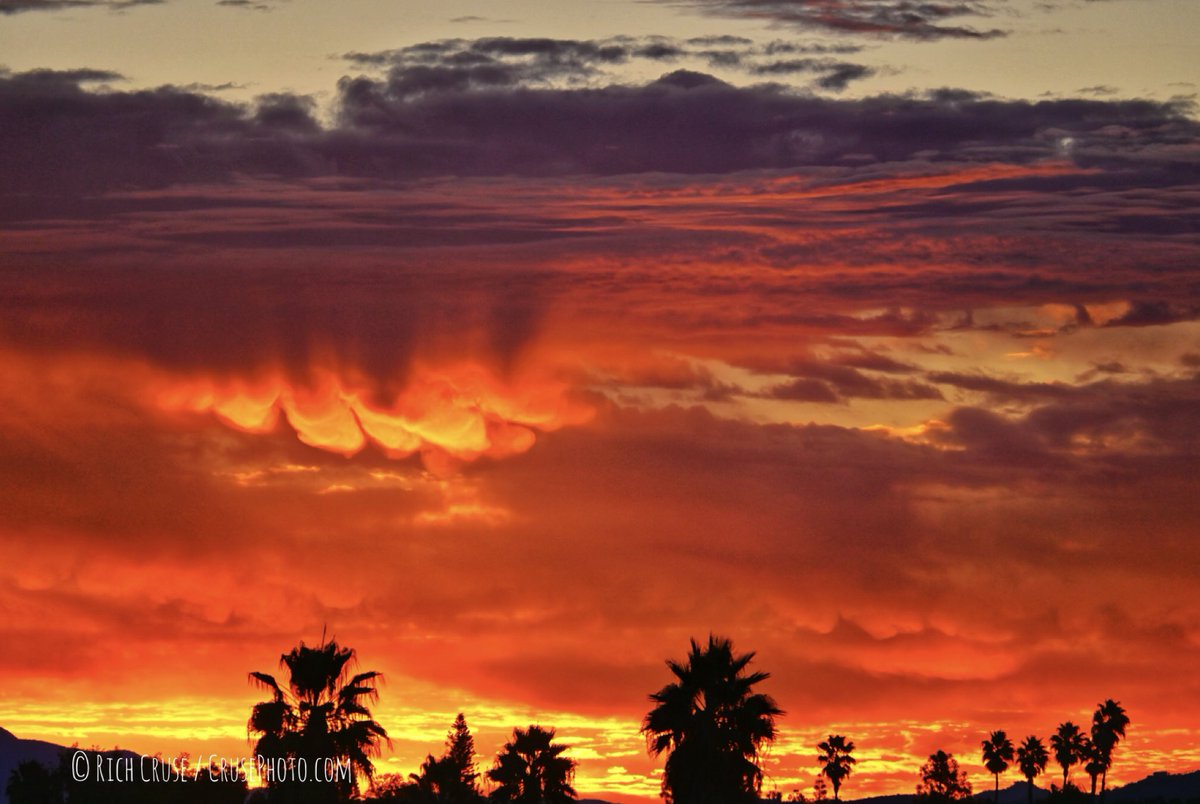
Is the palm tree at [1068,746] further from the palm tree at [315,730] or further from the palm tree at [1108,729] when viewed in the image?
the palm tree at [315,730]

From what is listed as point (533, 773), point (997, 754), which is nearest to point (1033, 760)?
point (997, 754)

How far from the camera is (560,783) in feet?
286

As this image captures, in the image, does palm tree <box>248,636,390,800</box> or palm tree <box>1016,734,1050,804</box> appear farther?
palm tree <box>1016,734,1050,804</box>

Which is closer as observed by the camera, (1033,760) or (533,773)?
(533,773)

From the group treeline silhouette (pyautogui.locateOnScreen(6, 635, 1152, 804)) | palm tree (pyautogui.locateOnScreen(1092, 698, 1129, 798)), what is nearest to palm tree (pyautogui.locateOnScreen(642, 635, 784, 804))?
treeline silhouette (pyautogui.locateOnScreen(6, 635, 1152, 804))

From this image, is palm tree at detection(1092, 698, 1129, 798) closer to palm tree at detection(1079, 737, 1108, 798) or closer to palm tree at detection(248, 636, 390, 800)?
→ palm tree at detection(1079, 737, 1108, 798)

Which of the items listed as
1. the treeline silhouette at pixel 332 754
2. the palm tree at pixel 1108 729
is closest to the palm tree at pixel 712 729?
the treeline silhouette at pixel 332 754

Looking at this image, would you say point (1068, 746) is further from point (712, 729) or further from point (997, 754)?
point (712, 729)

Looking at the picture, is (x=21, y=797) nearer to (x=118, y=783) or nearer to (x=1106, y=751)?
(x=118, y=783)

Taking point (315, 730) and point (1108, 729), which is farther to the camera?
point (1108, 729)

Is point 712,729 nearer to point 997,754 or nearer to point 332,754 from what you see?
point 332,754

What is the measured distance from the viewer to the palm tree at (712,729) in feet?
194

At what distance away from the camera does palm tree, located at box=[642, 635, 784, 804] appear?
59219 mm

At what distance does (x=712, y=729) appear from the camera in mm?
59969
